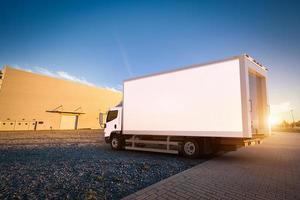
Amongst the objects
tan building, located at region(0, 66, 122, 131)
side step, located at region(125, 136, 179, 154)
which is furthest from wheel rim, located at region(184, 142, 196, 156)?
tan building, located at region(0, 66, 122, 131)

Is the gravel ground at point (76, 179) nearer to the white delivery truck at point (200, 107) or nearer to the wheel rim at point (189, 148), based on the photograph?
the wheel rim at point (189, 148)

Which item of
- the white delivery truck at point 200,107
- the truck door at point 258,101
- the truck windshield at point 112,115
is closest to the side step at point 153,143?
the white delivery truck at point 200,107

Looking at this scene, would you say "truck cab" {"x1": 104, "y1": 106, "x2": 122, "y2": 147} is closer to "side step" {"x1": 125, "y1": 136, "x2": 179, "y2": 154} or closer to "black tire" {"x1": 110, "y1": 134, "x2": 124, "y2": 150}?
"black tire" {"x1": 110, "y1": 134, "x2": 124, "y2": 150}

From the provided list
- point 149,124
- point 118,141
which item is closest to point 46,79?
point 118,141

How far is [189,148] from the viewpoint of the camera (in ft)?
28.3

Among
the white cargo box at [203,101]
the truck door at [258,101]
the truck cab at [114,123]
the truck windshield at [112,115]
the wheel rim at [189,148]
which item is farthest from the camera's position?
the truck windshield at [112,115]

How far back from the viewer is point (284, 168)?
685cm

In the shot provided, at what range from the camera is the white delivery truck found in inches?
280

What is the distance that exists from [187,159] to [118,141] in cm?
427

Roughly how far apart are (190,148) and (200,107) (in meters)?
1.88

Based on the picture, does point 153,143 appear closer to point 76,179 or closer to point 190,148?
point 190,148

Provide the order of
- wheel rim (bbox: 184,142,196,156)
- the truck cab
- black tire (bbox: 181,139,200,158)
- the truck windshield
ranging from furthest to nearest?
the truck windshield < the truck cab < wheel rim (bbox: 184,142,196,156) < black tire (bbox: 181,139,200,158)

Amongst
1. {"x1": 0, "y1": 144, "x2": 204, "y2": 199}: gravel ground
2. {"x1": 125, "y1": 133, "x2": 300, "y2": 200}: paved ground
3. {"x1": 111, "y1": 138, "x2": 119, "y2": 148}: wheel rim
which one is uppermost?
{"x1": 111, "y1": 138, "x2": 119, "y2": 148}: wheel rim

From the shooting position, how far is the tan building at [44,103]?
28141 millimetres
